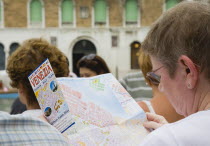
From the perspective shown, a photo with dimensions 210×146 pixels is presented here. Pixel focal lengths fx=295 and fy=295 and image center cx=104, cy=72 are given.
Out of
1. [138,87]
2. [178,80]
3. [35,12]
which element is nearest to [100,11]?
[35,12]

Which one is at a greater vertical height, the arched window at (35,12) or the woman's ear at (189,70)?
the arched window at (35,12)

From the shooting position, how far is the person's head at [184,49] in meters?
0.93

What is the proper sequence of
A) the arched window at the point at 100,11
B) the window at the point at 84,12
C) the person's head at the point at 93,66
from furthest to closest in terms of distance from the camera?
the arched window at the point at 100,11
the window at the point at 84,12
the person's head at the point at 93,66

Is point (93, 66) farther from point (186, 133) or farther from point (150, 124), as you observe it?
point (186, 133)

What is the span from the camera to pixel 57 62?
5.65ft

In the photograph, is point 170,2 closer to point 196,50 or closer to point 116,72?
point 116,72

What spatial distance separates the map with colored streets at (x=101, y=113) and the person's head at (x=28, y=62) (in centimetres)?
42

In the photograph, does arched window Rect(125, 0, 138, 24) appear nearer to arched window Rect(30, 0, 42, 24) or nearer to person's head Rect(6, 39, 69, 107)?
arched window Rect(30, 0, 42, 24)

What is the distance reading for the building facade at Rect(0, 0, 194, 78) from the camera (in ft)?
60.7

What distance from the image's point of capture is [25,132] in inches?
36.6

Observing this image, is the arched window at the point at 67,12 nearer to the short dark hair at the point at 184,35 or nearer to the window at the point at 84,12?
the window at the point at 84,12

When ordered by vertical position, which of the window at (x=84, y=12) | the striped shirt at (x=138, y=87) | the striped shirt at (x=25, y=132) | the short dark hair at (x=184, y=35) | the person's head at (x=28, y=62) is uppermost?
the window at (x=84, y=12)

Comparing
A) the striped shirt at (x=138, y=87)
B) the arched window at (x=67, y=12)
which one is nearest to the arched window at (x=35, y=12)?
the arched window at (x=67, y=12)

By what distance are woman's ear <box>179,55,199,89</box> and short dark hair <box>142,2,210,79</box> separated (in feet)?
0.04
